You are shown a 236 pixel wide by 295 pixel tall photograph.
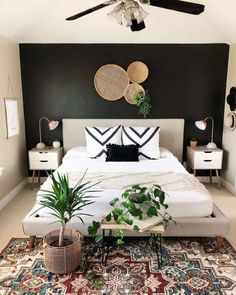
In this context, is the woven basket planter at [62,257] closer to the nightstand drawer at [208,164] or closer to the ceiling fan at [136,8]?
the ceiling fan at [136,8]

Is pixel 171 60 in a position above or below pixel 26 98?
above

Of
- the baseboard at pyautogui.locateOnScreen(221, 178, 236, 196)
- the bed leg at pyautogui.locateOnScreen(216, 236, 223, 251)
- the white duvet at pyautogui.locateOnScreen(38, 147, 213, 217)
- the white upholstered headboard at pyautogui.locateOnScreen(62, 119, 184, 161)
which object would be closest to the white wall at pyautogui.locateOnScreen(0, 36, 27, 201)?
the white upholstered headboard at pyautogui.locateOnScreen(62, 119, 184, 161)

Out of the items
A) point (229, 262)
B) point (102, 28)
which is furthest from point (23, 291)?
point (102, 28)

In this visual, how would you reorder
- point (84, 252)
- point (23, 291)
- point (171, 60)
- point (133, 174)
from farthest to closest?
point (171, 60) < point (133, 174) < point (84, 252) < point (23, 291)

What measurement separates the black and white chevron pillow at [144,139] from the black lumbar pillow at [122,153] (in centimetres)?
16

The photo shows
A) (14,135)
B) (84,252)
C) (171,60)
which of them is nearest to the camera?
(84,252)

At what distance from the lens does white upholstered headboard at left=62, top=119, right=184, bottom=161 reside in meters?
4.45

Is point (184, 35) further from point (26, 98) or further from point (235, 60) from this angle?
point (26, 98)

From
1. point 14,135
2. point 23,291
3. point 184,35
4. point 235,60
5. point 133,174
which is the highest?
point 184,35

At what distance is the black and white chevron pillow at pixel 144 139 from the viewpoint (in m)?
3.93

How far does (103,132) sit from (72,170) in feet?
3.21

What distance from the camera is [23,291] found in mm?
2076

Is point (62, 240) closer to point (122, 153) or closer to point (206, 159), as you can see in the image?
point (122, 153)

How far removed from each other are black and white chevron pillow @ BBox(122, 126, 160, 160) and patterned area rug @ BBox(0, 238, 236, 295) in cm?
150
